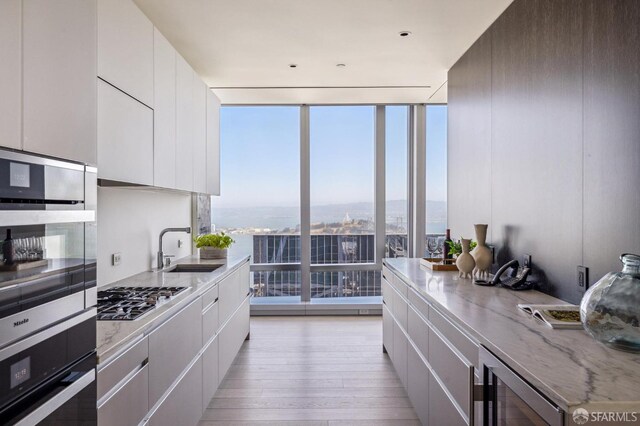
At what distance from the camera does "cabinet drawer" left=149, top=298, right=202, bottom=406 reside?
1.77 m

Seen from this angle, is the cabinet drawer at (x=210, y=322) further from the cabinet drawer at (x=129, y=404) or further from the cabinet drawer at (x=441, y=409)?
the cabinet drawer at (x=441, y=409)

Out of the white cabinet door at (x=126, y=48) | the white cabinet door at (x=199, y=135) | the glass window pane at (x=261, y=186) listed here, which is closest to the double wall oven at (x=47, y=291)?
the white cabinet door at (x=126, y=48)

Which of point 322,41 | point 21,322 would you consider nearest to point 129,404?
point 21,322

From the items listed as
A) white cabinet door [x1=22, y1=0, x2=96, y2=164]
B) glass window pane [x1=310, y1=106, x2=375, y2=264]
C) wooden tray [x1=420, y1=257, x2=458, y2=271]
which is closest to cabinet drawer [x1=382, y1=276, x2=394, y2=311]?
wooden tray [x1=420, y1=257, x2=458, y2=271]

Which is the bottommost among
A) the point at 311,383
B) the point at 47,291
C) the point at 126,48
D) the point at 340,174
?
the point at 311,383

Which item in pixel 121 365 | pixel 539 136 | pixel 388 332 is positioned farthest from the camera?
pixel 388 332

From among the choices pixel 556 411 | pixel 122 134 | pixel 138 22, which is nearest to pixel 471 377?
pixel 556 411

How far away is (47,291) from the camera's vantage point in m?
1.05

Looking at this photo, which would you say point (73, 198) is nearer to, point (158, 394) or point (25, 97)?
point (25, 97)

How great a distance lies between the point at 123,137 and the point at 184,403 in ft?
4.73

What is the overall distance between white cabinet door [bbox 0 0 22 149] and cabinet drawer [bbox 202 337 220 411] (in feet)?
6.20

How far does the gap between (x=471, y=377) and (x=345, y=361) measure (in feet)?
6.98

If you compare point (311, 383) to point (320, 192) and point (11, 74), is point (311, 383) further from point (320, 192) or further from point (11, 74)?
point (11, 74)

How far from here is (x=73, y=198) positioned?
1149 mm
